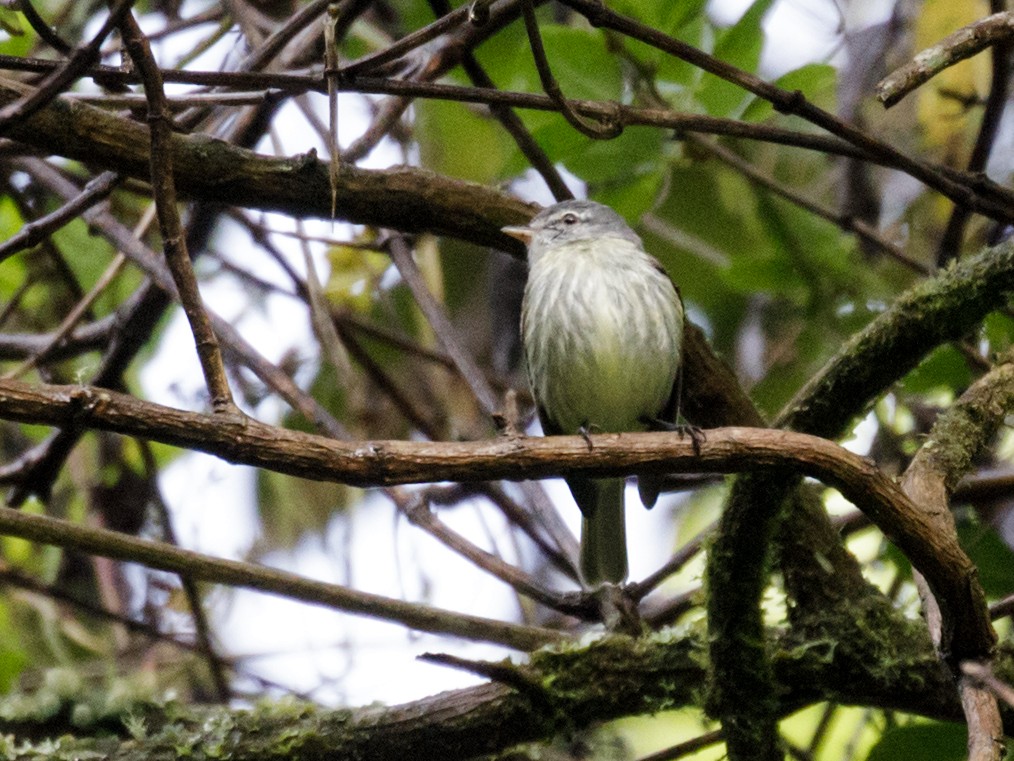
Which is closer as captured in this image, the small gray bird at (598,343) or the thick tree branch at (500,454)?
the thick tree branch at (500,454)

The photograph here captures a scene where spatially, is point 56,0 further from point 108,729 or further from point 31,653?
point 108,729

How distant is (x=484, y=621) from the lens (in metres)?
3.42

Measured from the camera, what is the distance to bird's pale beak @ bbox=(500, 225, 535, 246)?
138 inches

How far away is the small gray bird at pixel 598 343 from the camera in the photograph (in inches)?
152

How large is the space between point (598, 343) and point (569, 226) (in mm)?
450

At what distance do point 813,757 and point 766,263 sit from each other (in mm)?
1616

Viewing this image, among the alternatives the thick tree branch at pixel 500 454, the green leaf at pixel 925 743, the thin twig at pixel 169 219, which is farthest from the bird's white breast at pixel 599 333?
the thin twig at pixel 169 219

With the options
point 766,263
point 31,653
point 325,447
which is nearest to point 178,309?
point 31,653

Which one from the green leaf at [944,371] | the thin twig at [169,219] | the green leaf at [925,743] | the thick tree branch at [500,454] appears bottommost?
the green leaf at [925,743]

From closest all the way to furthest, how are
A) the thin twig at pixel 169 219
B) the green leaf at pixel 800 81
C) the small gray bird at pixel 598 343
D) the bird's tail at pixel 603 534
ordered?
the thin twig at pixel 169 219, the green leaf at pixel 800 81, the bird's tail at pixel 603 534, the small gray bird at pixel 598 343

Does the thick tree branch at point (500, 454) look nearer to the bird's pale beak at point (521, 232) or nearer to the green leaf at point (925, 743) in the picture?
the green leaf at point (925, 743)

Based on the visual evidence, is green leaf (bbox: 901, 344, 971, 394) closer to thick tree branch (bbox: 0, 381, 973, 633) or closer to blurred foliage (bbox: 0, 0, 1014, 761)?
blurred foliage (bbox: 0, 0, 1014, 761)

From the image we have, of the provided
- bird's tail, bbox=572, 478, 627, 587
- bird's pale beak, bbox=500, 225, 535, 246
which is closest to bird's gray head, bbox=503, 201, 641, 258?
bird's pale beak, bbox=500, 225, 535, 246

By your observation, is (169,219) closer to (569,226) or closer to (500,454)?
(500,454)
